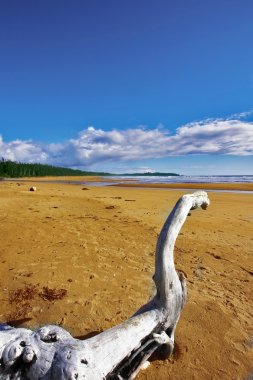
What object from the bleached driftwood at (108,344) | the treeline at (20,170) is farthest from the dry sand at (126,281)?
the treeline at (20,170)

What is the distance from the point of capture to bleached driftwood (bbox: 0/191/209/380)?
2.28 metres

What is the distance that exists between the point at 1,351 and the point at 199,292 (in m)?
3.93

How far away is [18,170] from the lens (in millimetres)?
82000

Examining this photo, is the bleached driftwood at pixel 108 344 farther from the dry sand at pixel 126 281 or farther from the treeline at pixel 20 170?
the treeline at pixel 20 170

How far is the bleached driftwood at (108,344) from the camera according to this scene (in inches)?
89.8

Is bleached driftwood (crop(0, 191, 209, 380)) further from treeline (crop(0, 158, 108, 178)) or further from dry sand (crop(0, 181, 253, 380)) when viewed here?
treeline (crop(0, 158, 108, 178))

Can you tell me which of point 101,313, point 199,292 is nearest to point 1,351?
point 101,313

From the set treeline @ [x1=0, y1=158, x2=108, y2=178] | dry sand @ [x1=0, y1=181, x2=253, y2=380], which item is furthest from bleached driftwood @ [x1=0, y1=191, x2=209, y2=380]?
treeline @ [x1=0, y1=158, x2=108, y2=178]

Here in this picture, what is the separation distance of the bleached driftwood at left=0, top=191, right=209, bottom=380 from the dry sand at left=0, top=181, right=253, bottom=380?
1.97 feet

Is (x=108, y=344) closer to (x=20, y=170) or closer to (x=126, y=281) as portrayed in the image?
(x=126, y=281)

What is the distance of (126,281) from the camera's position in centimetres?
564

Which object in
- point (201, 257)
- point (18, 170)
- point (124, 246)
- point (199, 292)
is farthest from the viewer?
point (18, 170)

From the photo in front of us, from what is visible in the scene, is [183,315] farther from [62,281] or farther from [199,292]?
[62,281]

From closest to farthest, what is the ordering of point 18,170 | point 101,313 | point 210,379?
point 210,379, point 101,313, point 18,170
